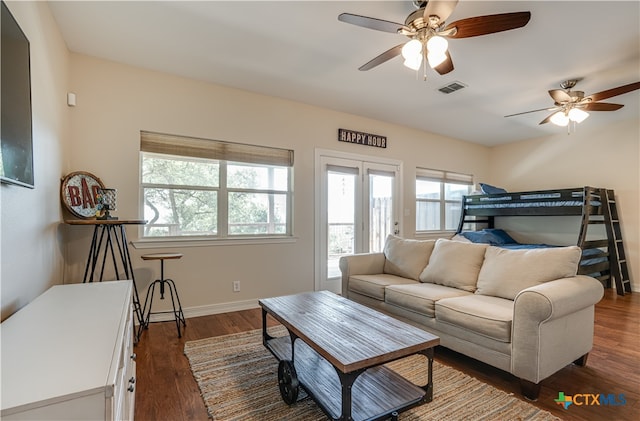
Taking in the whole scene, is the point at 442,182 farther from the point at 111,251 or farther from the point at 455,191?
the point at 111,251

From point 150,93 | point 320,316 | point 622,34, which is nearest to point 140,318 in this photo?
point 320,316

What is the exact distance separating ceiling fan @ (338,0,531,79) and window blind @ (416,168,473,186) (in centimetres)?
333

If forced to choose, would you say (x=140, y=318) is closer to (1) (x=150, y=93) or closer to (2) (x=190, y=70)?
(1) (x=150, y=93)

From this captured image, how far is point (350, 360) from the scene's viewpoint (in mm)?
1355

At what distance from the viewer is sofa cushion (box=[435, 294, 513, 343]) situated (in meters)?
1.89

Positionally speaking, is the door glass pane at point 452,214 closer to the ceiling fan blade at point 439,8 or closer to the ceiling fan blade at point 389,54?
the ceiling fan blade at point 389,54

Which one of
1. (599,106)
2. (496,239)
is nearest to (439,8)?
(599,106)

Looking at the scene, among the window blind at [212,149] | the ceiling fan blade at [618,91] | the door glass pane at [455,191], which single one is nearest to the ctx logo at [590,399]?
the ceiling fan blade at [618,91]

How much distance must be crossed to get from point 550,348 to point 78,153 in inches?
156

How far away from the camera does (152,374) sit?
210cm

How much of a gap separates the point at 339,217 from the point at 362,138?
4.08 ft

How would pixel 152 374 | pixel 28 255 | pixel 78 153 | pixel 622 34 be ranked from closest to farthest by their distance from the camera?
pixel 28 255 < pixel 152 374 < pixel 622 34 < pixel 78 153

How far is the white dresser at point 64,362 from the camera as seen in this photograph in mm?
782

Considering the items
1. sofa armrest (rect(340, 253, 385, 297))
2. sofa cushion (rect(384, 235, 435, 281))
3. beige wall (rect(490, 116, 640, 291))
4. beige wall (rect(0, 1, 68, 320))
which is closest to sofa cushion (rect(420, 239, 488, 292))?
A: sofa cushion (rect(384, 235, 435, 281))
